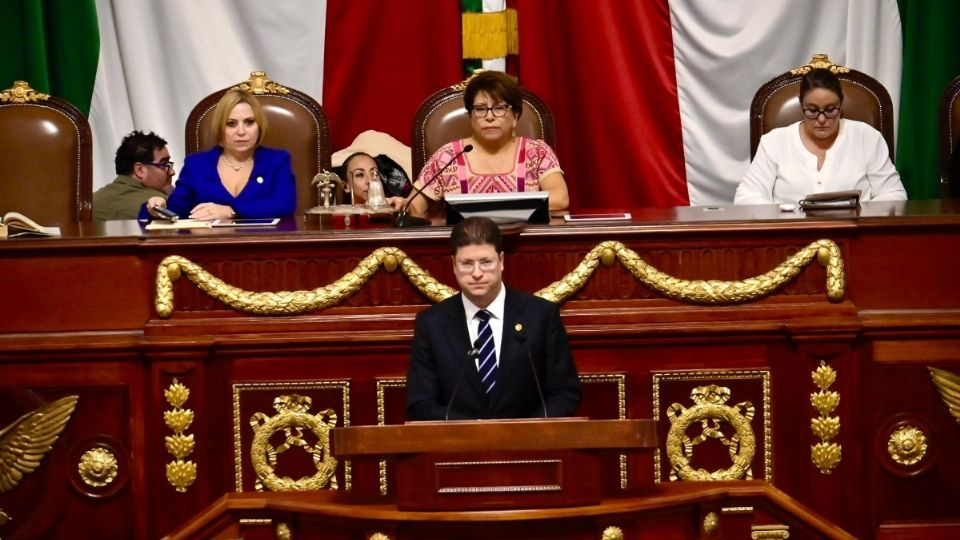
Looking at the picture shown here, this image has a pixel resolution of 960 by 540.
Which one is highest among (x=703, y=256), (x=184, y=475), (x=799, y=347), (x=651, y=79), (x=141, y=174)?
(x=651, y=79)

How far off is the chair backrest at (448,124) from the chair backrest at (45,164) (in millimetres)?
1334

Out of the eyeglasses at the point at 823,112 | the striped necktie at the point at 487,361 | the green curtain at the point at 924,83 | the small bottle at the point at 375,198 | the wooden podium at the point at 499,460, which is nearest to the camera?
the wooden podium at the point at 499,460

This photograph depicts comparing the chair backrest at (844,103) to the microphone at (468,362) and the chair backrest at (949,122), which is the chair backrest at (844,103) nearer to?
the chair backrest at (949,122)

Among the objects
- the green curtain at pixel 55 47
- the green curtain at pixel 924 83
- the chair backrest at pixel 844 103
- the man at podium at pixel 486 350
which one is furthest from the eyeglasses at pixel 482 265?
the green curtain at pixel 55 47

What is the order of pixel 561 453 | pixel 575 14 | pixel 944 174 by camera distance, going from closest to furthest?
pixel 561 453
pixel 944 174
pixel 575 14

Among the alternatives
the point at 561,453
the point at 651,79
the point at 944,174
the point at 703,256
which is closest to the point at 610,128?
the point at 651,79

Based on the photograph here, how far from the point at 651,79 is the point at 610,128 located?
0.98ft

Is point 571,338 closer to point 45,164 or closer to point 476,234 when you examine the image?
point 476,234

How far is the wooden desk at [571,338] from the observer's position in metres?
4.52

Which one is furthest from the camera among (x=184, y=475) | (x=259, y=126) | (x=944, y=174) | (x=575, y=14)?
(x=575, y=14)

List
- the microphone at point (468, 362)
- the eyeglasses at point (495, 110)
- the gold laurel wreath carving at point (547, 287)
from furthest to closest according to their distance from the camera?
the eyeglasses at point (495, 110), the gold laurel wreath carving at point (547, 287), the microphone at point (468, 362)

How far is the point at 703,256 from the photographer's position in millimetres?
4566

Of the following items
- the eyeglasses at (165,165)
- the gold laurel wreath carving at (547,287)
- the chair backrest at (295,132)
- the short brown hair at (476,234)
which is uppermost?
the chair backrest at (295,132)

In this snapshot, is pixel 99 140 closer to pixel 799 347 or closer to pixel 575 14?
pixel 575 14
